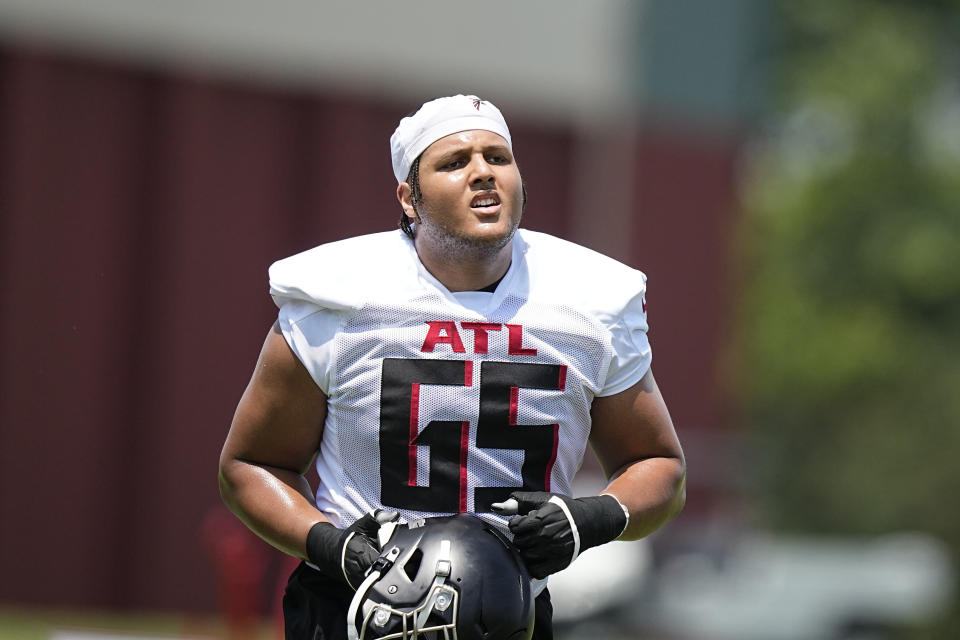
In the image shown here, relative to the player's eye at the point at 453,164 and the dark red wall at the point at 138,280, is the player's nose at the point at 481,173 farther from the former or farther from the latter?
the dark red wall at the point at 138,280

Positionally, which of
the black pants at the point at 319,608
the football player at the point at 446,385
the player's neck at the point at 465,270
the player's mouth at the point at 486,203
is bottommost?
the black pants at the point at 319,608

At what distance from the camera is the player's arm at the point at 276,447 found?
3.37m

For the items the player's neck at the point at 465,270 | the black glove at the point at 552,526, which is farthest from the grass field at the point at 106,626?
the black glove at the point at 552,526

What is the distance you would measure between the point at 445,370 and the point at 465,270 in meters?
0.26

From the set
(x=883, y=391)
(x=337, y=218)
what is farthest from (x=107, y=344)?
(x=883, y=391)

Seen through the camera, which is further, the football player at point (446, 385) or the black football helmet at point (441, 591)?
the football player at point (446, 385)

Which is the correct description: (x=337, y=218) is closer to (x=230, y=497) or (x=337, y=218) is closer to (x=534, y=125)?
(x=534, y=125)

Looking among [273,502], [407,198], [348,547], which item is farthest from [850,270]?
[348,547]

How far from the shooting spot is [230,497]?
11.5ft

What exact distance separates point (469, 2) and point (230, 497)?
1114 cm

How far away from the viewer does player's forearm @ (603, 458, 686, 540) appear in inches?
134

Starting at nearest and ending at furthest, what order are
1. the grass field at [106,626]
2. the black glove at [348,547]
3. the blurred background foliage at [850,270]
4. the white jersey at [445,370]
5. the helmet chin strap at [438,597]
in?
the helmet chin strap at [438,597]
the black glove at [348,547]
the white jersey at [445,370]
the grass field at [106,626]
the blurred background foliage at [850,270]

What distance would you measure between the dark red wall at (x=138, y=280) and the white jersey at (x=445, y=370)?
9257 mm

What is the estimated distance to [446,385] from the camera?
331 centimetres
